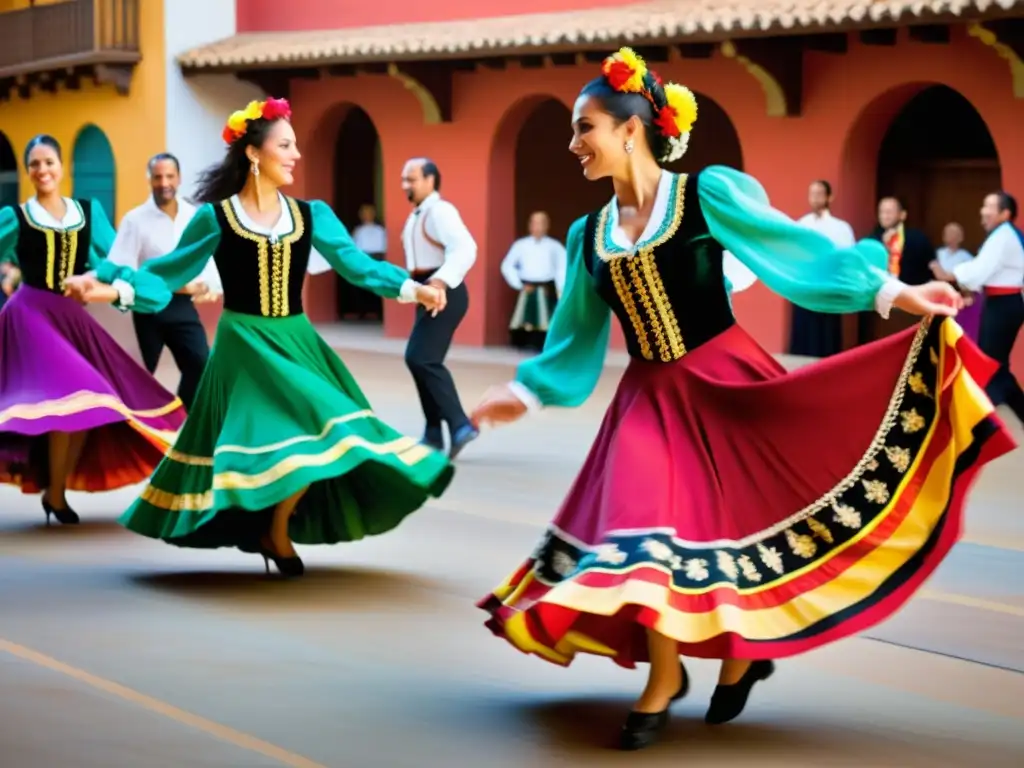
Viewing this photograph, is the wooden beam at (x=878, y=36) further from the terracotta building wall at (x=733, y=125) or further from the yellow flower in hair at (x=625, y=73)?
the yellow flower in hair at (x=625, y=73)

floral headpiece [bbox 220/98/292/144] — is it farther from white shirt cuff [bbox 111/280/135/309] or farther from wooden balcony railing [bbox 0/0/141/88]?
wooden balcony railing [bbox 0/0/141/88]

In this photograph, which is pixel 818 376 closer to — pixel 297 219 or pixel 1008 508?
pixel 297 219

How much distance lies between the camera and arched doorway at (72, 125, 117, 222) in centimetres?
2297

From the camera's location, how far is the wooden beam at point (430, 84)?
1928 cm

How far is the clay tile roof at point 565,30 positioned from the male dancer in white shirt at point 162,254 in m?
6.64

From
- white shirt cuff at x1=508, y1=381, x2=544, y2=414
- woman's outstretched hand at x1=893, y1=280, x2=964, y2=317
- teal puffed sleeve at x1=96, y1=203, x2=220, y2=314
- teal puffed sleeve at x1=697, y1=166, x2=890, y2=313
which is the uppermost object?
teal puffed sleeve at x1=697, y1=166, x2=890, y2=313

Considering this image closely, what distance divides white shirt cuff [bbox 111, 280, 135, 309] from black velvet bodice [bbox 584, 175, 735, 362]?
2796 millimetres

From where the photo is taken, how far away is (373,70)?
19.8 metres

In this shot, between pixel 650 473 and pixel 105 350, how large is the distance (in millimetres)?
4317

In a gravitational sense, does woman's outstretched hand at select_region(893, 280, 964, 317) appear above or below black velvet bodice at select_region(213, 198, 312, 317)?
above

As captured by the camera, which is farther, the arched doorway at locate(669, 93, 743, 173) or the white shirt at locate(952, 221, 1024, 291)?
the arched doorway at locate(669, 93, 743, 173)

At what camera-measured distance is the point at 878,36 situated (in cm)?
1570

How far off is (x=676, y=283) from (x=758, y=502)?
626mm

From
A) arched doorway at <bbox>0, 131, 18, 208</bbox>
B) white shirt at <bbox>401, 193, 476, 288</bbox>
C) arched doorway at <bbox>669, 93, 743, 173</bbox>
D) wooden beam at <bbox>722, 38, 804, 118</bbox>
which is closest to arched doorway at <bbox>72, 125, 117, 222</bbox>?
arched doorway at <bbox>0, 131, 18, 208</bbox>
